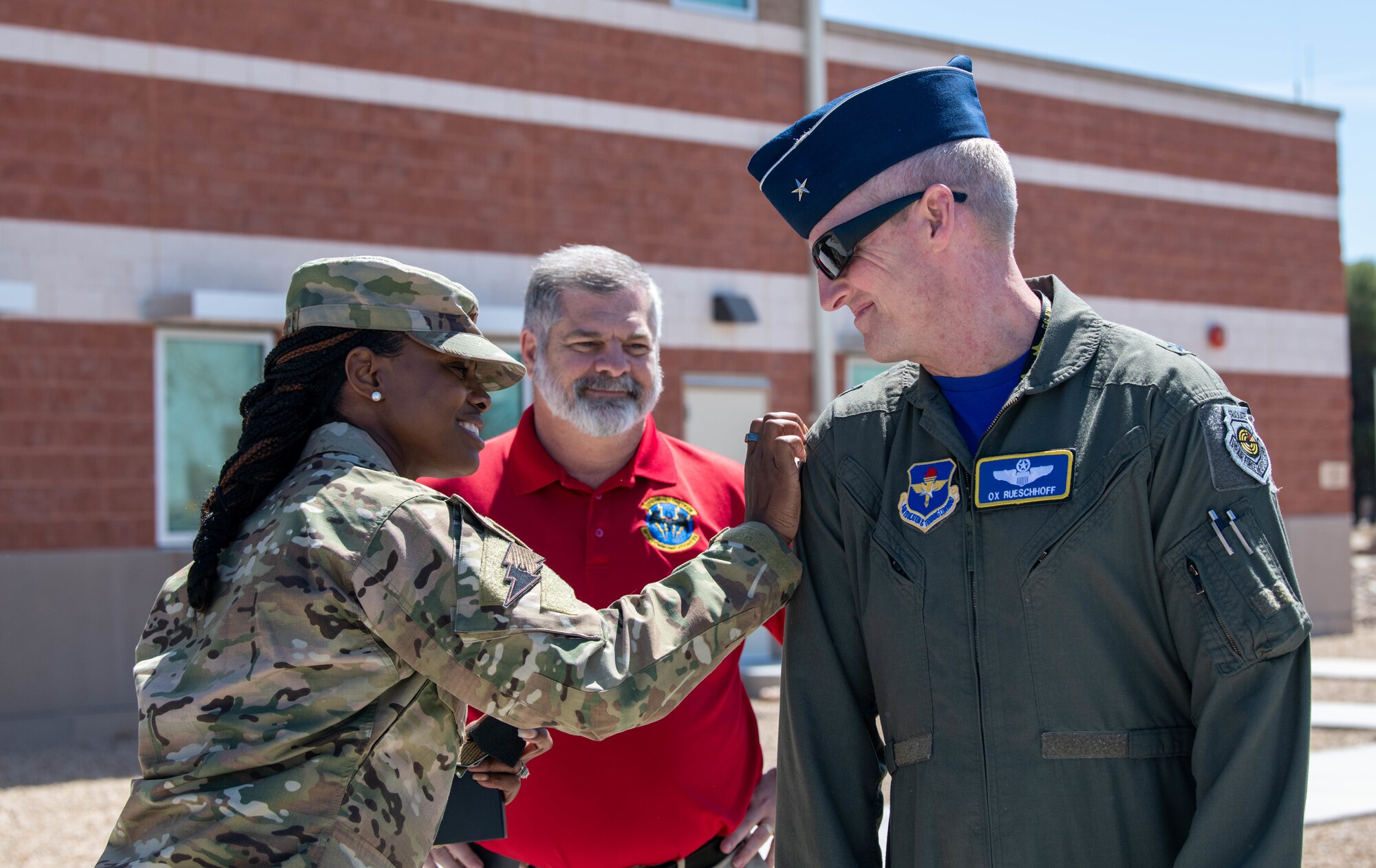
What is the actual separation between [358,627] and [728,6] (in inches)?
434

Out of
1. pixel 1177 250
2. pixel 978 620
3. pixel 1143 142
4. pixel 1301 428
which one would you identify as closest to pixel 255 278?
pixel 978 620

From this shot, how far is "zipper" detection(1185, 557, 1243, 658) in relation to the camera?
188 cm

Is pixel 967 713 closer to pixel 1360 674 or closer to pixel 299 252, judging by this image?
pixel 299 252

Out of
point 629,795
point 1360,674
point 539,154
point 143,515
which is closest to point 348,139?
point 539,154

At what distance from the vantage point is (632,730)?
296 centimetres

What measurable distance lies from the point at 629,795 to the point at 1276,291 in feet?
50.0

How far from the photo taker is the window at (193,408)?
31.4 feet

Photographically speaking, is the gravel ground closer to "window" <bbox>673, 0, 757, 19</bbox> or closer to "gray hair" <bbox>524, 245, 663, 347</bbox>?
"gray hair" <bbox>524, 245, 663, 347</bbox>

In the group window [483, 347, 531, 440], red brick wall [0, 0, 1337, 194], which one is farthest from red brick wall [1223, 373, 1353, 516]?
window [483, 347, 531, 440]

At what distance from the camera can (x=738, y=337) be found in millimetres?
11766

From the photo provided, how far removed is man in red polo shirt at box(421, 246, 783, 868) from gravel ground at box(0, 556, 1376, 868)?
164 cm

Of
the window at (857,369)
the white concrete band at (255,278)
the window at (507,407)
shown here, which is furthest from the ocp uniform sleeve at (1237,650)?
the window at (857,369)

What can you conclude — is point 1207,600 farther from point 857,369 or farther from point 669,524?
point 857,369

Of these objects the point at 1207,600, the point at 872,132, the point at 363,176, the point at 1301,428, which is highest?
the point at 363,176
